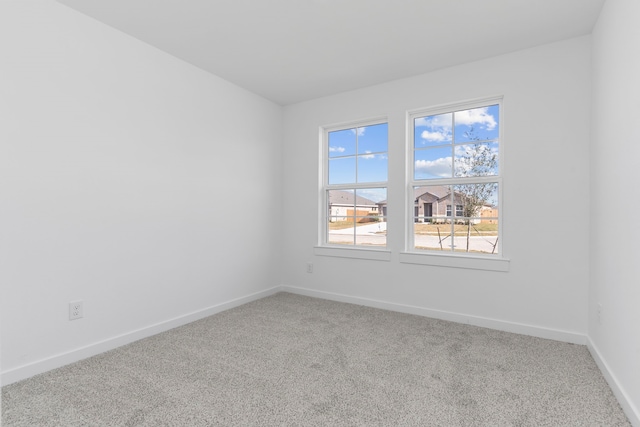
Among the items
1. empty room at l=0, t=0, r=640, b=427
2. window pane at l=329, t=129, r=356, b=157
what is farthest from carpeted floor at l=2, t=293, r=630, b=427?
window pane at l=329, t=129, r=356, b=157

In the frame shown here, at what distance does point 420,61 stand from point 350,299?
2581 millimetres

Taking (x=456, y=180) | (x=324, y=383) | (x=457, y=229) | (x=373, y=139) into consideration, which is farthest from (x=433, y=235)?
(x=324, y=383)

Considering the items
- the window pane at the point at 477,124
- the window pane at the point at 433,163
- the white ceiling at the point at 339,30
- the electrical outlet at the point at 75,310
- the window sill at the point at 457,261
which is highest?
the white ceiling at the point at 339,30

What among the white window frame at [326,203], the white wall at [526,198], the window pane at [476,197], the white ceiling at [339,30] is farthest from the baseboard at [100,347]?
the window pane at [476,197]

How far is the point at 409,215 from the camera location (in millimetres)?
3428

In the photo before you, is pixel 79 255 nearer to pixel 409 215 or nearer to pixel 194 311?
pixel 194 311

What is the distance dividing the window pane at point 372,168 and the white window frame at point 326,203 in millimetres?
64

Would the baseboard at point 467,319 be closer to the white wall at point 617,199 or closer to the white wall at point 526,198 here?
the white wall at point 526,198

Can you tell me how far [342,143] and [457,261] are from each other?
6.27 ft

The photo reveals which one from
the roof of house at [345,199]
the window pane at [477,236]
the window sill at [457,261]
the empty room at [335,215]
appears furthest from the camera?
the roof of house at [345,199]

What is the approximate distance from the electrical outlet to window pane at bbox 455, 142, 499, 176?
338 centimetres

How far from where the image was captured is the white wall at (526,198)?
8.45ft

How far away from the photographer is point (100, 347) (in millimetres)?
2377

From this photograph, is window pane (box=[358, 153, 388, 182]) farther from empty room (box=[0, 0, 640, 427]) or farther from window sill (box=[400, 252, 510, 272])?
window sill (box=[400, 252, 510, 272])
